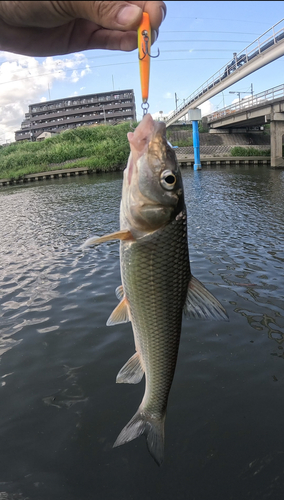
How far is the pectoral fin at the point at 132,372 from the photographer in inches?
114

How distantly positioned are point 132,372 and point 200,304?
87 cm

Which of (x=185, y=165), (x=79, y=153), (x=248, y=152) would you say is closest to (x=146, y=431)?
(x=185, y=165)

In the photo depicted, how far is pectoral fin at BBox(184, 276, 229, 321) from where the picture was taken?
8.61ft

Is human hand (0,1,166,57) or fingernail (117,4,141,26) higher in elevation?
human hand (0,1,166,57)

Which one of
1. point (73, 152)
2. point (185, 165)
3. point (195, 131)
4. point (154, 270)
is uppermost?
point (195, 131)

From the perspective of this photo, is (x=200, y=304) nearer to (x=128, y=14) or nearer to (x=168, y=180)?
(x=168, y=180)

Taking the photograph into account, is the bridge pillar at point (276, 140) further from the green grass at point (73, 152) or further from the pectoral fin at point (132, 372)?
the pectoral fin at point (132, 372)

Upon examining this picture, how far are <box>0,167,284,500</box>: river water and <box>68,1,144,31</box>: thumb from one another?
460 cm

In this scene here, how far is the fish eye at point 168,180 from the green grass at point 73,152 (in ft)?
176

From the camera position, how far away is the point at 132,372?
2.94 metres

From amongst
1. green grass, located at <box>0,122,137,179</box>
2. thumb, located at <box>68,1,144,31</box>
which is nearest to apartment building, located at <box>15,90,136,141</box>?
green grass, located at <box>0,122,137,179</box>

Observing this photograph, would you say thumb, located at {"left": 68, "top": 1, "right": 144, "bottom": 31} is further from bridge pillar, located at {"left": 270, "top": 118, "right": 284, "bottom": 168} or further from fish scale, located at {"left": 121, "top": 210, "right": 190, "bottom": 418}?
bridge pillar, located at {"left": 270, "top": 118, "right": 284, "bottom": 168}

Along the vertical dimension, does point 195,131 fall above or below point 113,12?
above

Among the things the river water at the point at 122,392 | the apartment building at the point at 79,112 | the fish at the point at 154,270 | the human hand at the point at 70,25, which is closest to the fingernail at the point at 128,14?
the human hand at the point at 70,25
